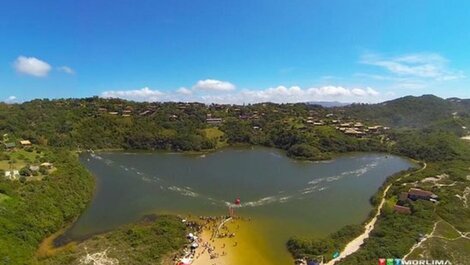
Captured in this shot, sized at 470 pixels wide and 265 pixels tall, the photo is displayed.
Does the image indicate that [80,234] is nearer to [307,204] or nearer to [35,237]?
[35,237]

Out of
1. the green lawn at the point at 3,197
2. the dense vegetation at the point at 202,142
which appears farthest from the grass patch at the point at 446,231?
the green lawn at the point at 3,197

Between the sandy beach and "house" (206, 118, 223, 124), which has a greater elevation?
"house" (206, 118, 223, 124)

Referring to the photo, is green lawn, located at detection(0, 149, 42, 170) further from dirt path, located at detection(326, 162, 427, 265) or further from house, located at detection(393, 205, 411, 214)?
house, located at detection(393, 205, 411, 214)

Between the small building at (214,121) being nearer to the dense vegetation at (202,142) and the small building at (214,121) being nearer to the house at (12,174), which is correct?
the dense vegetation at (202,142)

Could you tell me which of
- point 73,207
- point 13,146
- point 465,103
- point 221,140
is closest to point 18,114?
point 13,146

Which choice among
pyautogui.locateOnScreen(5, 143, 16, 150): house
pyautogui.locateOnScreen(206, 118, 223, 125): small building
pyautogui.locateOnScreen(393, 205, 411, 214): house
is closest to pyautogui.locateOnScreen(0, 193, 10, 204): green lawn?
pyautogui.locateOnScreen(5, 143, 16, 150): house

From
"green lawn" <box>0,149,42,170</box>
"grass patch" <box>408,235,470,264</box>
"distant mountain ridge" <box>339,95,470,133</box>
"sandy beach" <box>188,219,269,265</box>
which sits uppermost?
"distant mountain ridge" <box>339,95,470,133</box>

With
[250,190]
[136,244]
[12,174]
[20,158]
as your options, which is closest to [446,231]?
[250,190]
